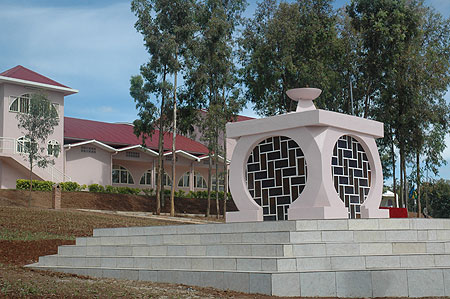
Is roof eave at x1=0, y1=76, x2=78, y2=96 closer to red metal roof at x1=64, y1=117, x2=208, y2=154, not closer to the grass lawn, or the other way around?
red metal roof at x1=64, y1=117, x2=208, y2=154

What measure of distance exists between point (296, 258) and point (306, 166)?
3667mm

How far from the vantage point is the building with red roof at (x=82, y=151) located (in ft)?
105

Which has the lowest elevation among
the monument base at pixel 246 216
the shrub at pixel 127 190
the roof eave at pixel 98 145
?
the monument base at pixel 246 216

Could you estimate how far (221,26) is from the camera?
104 feet

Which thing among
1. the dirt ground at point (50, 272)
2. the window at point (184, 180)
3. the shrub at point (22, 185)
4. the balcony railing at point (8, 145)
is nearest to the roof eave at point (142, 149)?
the window at point (184, 180)

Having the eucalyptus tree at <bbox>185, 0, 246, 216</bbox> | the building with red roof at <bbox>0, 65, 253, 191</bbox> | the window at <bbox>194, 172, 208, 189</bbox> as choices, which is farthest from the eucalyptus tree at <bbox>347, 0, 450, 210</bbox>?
the window at <bbox>194, 172, 208, 189</bbox>

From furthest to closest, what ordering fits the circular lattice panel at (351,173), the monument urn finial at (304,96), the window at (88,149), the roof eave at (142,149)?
1. the roof eave at (142,149)
2. the window at (88,149)
3. the monument urn finial at (304,96)
4. the circular lattice panel at (351,173)

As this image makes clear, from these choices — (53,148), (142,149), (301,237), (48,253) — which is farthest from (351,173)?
(142,149)

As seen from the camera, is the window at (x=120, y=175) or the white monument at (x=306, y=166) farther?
the window at (x=120, y=175)

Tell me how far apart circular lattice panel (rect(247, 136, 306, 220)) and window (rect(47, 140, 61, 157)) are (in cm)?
1866

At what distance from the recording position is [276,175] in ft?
44.5

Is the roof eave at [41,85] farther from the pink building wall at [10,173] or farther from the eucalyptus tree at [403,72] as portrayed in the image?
the eucalyptus tree at [403,72]

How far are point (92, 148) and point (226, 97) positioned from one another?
9.55 meters

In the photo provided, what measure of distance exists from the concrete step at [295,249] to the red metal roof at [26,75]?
78.0 ft
